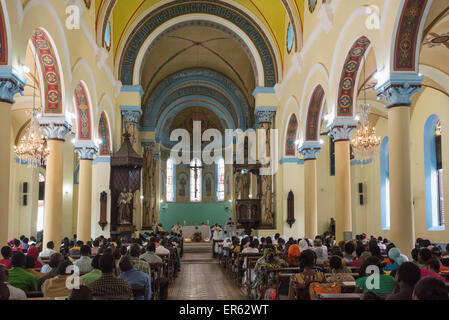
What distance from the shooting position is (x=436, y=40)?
39.6 feet

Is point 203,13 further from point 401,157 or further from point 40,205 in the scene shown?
point 401,157

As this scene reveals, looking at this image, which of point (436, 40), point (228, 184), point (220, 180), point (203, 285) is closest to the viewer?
point (203, 285)

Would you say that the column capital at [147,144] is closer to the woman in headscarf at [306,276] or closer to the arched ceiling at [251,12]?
the arched ceiling at [251,12]

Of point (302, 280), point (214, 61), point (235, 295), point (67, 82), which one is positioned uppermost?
point (214, 61)

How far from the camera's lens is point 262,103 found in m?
18.2

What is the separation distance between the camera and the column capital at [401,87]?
27.4 feet

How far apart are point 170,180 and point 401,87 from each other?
85.0 ft

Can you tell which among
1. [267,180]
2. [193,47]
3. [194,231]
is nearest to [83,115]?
[267,180]

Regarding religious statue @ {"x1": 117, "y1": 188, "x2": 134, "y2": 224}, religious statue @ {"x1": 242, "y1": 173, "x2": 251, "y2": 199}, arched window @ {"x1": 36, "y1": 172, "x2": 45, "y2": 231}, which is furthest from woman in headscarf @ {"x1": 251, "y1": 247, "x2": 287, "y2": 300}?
arched window @ {"x1": 36, "y1": 172, "x2": 45, "y2": 231}

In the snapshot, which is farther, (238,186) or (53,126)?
(238,186)
